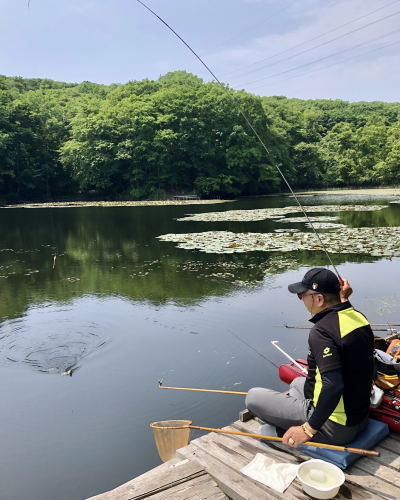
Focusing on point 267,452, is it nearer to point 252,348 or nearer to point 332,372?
point 332,372

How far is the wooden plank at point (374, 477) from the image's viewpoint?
2.70 metres

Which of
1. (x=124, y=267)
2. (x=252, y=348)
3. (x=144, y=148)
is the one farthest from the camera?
(x=144, y=148)

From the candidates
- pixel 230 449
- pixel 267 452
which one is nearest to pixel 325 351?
pixel 267 452

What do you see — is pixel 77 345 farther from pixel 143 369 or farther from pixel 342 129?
pixel 342 129

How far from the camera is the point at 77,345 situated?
272 inches

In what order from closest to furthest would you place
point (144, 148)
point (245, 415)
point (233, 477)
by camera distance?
1. point (233, 477)
2. point (245, 415)
3. point (144, 148)

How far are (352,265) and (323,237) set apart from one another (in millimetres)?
4491

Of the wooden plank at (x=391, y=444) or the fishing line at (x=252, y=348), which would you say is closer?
the wooden plank at (x=391, y=444)

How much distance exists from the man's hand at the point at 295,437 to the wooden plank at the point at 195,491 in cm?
57

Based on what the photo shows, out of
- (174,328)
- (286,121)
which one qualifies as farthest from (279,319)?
(286,121)

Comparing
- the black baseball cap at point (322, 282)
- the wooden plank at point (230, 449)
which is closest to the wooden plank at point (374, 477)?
the wooden plank at point (230, 449)

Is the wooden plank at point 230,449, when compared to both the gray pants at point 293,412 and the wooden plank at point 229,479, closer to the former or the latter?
the wooden plank at point 229,479

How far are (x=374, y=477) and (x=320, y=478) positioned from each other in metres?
0.37

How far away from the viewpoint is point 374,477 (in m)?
2.84
